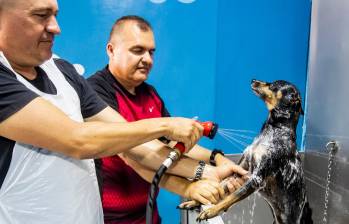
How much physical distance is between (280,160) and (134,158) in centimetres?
54

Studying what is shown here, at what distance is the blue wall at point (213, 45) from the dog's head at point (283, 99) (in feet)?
1.82

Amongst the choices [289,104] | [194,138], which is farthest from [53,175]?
[289,104]

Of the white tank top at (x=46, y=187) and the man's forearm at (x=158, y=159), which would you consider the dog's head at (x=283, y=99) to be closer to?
the man's forearm at (x=158, y=159)

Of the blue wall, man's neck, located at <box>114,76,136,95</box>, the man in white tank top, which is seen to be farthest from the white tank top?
the blue wall

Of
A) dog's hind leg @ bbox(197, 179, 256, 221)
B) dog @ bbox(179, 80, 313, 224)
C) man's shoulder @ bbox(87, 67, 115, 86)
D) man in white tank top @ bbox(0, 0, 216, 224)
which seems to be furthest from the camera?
man's shoulder @ bbox(87, 67, 115, 86)

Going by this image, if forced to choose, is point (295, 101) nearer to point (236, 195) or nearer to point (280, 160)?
point (280, 160)

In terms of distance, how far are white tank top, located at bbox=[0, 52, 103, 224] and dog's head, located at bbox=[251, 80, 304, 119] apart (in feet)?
2.51

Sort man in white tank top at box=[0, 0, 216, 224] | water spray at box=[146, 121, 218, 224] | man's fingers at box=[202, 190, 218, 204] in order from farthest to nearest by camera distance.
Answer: man's fingers at box=[202, 190, 218, 204] < water spray at box=[146, 121, 218, 224] < man in white tank top at box=[0, 0, 216, 224]

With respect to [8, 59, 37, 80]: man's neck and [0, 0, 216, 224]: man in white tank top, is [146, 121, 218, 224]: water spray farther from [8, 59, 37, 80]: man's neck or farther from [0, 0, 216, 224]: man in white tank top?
[8, 59, 37, 80]: man's neck

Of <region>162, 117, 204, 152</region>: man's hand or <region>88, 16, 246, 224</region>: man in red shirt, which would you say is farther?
<region>88, 16, 246, 224</region>: man in red shirt

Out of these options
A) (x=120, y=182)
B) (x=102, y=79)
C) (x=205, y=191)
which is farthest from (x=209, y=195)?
(x=102, y=79)

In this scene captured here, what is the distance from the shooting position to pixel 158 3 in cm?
208

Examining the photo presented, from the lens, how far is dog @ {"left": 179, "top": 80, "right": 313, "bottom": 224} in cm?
145

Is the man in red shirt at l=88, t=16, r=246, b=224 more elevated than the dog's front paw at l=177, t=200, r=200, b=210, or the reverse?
the man in red shirt at l=88, t=16, r=246, b=224
